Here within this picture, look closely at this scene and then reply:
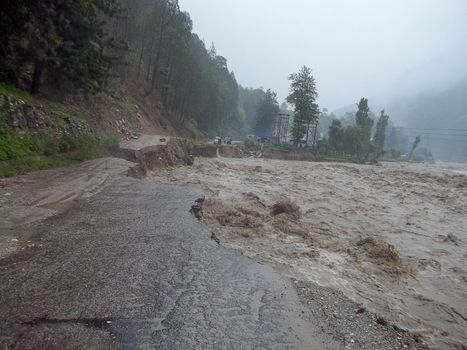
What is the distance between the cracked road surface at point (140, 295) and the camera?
421cm

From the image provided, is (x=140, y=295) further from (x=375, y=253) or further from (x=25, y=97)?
(x=25, y=97)

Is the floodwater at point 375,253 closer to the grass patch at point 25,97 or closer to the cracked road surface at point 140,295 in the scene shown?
the cracked road surface at point 140,295

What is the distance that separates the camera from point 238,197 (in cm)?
1702

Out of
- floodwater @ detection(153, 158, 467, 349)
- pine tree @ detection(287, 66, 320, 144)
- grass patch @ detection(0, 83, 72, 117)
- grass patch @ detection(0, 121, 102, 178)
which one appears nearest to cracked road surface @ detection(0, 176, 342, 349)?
floodwater @ detection(153, 158, 467, 349)

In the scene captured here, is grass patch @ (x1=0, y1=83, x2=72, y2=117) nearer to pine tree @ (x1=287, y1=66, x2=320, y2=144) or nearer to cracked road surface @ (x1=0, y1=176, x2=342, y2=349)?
cracked road surface @ (x1=0, y1=176, x2=342, y2=349)

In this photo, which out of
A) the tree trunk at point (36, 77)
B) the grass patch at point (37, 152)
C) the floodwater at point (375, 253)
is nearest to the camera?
the floodwater at point (375, 253)

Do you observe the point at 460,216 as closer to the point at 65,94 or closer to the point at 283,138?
the point at 65,94

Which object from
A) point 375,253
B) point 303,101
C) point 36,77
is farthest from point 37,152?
point 303,101

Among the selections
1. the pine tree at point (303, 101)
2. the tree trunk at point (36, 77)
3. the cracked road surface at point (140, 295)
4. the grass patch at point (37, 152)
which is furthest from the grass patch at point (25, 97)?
the pine tree at point (303, 101)

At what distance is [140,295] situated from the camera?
5.14 m

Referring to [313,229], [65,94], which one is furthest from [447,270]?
[65,94]

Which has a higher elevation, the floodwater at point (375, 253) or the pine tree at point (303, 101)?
the pine tree at point (303, 101)

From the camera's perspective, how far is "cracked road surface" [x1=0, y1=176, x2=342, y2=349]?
4.21 metres

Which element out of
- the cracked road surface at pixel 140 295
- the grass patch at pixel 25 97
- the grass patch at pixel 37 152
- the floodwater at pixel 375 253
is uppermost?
the grass patch at pixel 25 97
